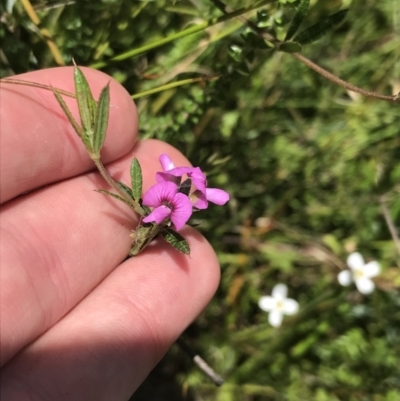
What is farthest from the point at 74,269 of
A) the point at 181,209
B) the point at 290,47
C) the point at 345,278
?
the point at 345,278

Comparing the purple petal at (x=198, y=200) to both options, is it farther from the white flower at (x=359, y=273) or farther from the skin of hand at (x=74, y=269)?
the white flower at (x=359, y=273)

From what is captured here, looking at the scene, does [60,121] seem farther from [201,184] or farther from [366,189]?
[366,189]

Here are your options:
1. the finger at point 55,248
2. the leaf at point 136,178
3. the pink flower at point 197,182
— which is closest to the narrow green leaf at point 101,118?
the leaf at point 136,178

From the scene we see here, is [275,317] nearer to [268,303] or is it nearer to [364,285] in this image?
[268,303]

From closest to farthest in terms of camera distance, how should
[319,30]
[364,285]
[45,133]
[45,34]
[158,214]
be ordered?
1. [158,214]
2. [319,30]
3. [45,133]
4. [45,34]
5. [364,285]

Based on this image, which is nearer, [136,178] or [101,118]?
[101,118]

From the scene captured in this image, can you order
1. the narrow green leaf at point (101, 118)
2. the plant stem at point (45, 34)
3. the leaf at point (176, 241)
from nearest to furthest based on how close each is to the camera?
the narrow green leaf at point (101, 118), the leaf at point (176, 241), the plant stem at point (45, 34)
